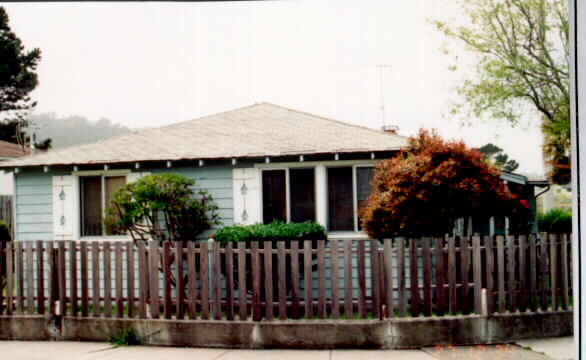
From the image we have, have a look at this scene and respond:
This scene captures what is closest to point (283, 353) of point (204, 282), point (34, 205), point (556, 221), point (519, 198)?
point (204, 282)

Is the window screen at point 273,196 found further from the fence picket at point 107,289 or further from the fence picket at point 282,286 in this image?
the fence picket at point 107,289

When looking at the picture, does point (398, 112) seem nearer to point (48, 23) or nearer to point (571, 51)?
point (571, 51)

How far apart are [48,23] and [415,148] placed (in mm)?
4335

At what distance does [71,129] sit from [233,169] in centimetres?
212

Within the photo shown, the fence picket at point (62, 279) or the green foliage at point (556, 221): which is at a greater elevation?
the green foliage at point (556, 221)

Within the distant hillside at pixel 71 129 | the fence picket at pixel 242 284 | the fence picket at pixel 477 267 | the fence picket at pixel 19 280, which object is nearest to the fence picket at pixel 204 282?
the fence picket at pixel 242 284

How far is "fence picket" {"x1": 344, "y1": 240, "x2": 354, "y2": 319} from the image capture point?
487 cm

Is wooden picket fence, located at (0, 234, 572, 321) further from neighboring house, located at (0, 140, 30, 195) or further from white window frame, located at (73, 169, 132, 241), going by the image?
neighboring house, located at (0, 140, 30, 195)

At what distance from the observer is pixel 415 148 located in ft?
18.8

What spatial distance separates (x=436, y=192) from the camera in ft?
17.9

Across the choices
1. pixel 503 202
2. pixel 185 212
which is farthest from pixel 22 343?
pixel 503 202

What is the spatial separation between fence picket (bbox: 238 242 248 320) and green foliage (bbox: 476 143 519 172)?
3.08 meters

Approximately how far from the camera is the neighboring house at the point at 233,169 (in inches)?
245

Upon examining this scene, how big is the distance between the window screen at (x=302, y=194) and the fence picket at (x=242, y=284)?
1.34 m
